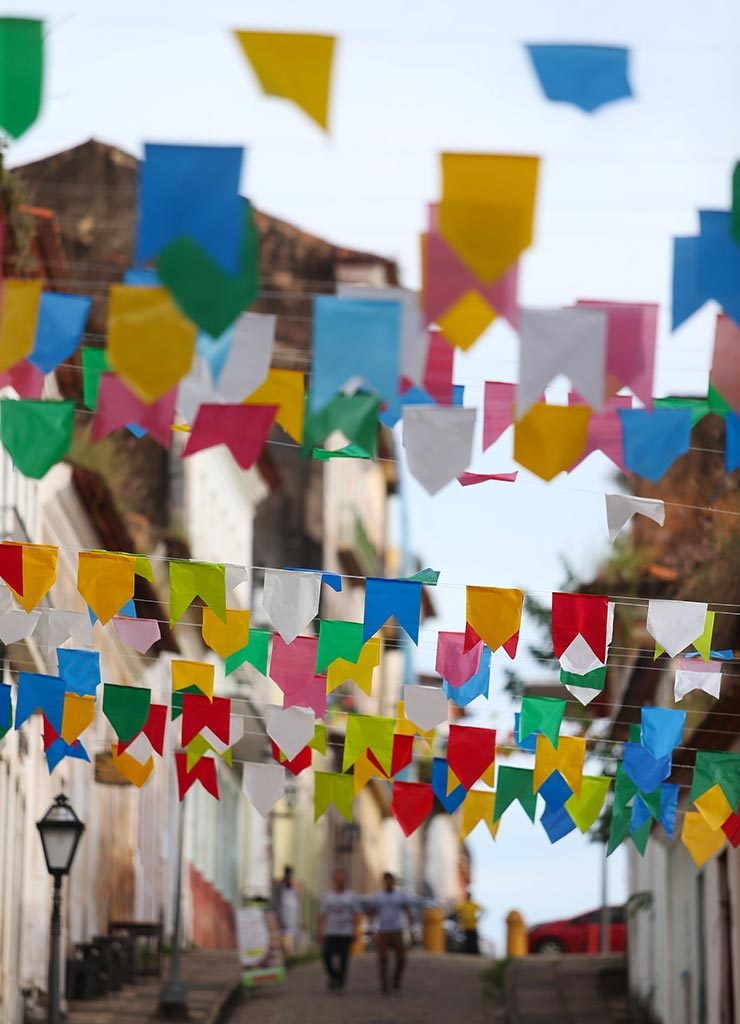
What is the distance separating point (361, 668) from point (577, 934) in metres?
22.6

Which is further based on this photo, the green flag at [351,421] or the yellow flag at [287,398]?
the yellow flag at [287,398]

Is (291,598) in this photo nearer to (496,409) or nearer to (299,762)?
(299,762)

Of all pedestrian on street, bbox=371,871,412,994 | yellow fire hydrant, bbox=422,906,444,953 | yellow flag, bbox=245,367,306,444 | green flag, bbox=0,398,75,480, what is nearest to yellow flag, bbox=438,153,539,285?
yellow flag, bbox=245,367,306,444

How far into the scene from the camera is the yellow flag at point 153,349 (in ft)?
23.0

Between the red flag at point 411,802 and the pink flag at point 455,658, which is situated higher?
the pink flag at point 455,658

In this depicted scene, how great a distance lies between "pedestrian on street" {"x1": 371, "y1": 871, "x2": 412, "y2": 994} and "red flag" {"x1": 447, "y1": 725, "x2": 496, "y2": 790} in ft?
26.3

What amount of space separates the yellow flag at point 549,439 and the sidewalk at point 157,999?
41.2ft

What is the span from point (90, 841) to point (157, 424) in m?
15.1

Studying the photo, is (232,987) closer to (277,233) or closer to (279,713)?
(279,713)

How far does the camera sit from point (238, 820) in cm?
3512

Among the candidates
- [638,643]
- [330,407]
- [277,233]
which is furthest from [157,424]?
[277,233]

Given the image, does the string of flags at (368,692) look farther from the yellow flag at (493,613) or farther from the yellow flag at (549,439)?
the yellow flag at (549,439)

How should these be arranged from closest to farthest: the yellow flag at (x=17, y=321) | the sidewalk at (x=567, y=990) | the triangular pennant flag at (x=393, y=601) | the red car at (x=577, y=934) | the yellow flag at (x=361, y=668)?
the yellow flag at (x=17, y=321) < the triangular pennant flag at (x=393, y=601) < the yellow flag at (x=361, y=668) < the sidewalk at (x=567, y=990) < the red car at (x=577, y=934)

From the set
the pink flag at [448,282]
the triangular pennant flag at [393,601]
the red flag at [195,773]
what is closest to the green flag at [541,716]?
the triangular pennant flag at [393,601]
